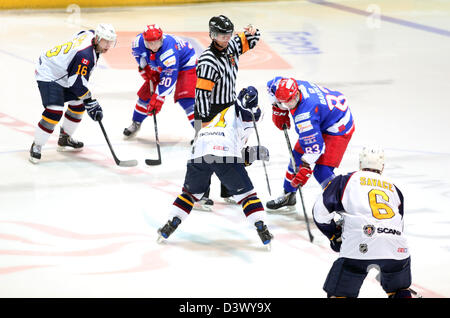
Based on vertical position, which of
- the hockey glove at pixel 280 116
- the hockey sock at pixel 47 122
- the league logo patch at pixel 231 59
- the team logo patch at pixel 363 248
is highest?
the league logo patch at pixel 231 59

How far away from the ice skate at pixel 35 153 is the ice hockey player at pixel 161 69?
3.01 ft

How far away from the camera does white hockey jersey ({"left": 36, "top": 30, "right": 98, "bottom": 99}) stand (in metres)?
5.69

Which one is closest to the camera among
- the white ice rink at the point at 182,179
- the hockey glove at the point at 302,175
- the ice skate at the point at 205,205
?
the white ice rink at the point at 182,179

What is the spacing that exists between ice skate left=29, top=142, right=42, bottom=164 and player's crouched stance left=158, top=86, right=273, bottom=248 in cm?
185

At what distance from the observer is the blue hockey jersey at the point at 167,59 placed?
19.9 feet

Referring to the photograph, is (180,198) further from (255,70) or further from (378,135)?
(255,70)

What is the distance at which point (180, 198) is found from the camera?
4.50 metres

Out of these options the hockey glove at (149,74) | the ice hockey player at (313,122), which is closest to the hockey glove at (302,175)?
the ice hockey player at (313,122)

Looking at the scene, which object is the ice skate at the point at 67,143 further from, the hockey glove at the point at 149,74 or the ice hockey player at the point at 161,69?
the hockey glove at the point at 149,74

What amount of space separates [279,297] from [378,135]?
3.10 meters

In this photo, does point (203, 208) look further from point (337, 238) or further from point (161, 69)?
point (337, 238)

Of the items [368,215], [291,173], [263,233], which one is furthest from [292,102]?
[368,215]
